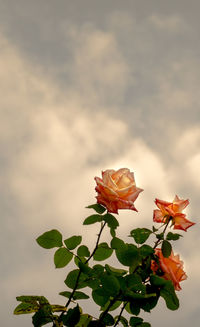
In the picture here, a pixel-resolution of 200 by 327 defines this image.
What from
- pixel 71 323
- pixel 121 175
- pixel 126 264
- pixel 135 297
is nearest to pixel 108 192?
pixel 121 175

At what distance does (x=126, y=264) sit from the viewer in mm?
4824

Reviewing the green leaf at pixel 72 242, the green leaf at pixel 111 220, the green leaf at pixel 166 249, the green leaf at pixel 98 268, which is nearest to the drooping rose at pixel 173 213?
the green leaf at pixel 166 249

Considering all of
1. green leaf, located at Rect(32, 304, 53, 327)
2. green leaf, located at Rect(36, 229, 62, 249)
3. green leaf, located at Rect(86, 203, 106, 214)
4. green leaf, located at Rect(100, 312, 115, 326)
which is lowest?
green leaf, located at Rect(100, 312, 115, 326)

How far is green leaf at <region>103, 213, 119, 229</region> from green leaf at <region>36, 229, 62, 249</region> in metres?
0.59

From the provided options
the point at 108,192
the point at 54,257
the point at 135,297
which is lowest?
the point at 135,297

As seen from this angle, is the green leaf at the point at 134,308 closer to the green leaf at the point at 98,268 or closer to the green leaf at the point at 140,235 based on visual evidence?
the green leaf at the point at 98,268

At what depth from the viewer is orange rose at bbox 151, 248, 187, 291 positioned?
4.98 metres

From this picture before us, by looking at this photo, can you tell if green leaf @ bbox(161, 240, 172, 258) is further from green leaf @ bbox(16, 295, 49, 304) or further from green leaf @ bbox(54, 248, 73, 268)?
green leaf @ bbox(16, 295, 49, 304)

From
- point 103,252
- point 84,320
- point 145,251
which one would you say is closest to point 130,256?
point 145,251

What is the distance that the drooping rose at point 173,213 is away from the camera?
520 cm

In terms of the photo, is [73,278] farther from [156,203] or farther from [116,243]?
[156,203]

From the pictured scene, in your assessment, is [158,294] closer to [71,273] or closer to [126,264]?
[126,264]

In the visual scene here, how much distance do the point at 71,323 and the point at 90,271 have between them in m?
0.60

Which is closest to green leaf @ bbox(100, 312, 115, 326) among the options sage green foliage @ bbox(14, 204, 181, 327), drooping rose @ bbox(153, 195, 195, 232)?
sage green foliage @ bbox(14, 204, 181, 327)
